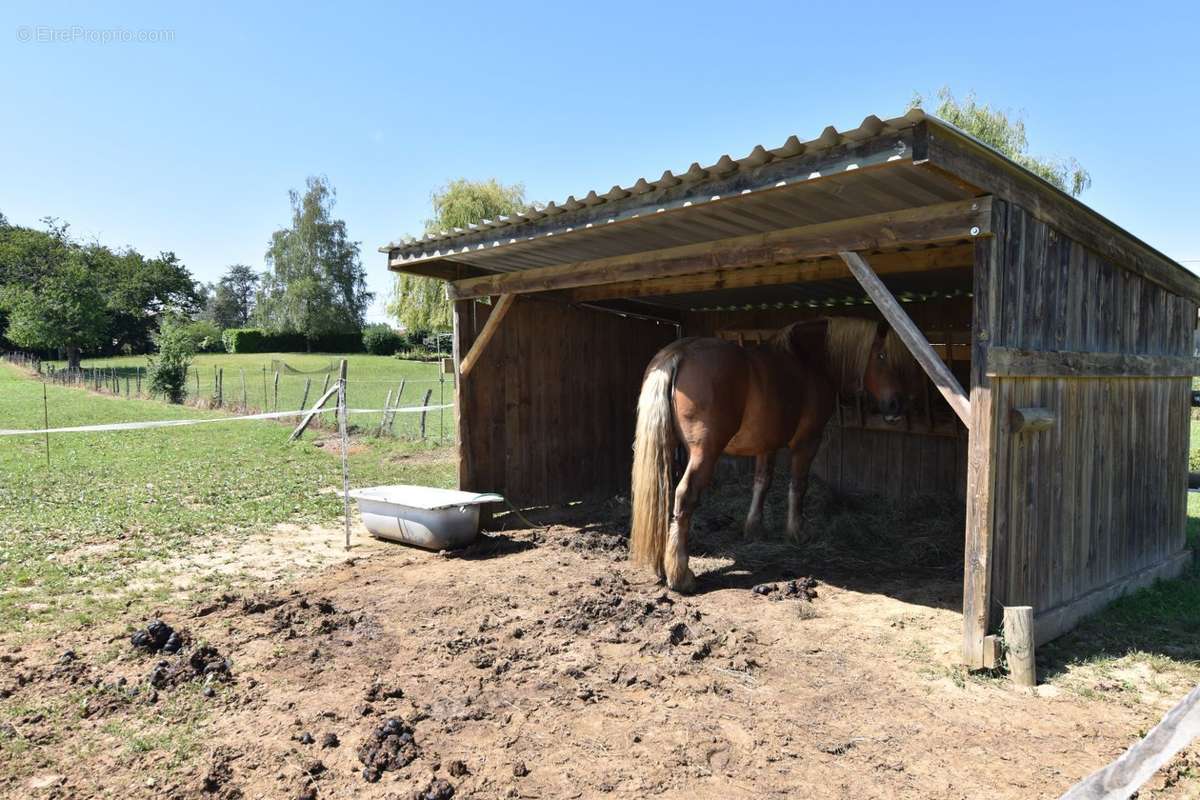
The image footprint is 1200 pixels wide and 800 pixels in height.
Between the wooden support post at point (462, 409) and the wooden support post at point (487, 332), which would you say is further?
the wooden support post at point (462, 409)

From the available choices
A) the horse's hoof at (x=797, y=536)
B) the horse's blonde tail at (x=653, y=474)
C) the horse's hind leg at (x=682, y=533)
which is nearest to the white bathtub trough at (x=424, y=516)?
the horse's blonde tail at (x=653, y=474)

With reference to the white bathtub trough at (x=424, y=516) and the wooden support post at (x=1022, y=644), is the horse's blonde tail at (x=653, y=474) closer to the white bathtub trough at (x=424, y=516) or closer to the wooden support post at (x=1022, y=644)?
the white bathtub trough at (x=424, y=516)

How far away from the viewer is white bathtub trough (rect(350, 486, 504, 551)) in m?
5.56

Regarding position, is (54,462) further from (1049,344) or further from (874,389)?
(1049,344)

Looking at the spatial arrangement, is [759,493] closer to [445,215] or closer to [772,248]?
[772,248]

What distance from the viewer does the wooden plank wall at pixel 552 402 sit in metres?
6.78

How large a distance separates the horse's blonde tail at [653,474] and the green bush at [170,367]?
59.9 ft

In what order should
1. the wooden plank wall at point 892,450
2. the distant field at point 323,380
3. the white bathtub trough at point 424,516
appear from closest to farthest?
1. the white bathtub trough at point 424,516
2. the wooden plank wall at point 892,450
3. the distant field at point 323,380

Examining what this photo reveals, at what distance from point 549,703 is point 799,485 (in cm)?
352

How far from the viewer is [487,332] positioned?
20.9ft

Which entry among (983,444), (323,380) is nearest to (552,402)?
(983,444)

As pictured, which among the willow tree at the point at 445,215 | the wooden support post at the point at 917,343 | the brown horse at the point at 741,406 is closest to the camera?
the wooden support post at the point at 917,343

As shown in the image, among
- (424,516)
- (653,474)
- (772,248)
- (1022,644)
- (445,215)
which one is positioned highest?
(445,215)

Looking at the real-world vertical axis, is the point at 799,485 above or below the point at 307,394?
below
